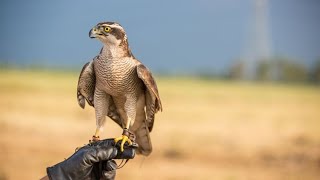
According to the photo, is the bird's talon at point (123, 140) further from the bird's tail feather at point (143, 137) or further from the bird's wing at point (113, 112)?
the bird's tail feather at point (143, 137)

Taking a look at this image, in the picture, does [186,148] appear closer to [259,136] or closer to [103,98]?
[259,136]

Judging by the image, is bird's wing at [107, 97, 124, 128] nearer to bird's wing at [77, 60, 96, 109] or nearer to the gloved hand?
bird's wing at [77, 60, 96, 109]

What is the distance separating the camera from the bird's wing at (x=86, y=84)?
6996 millimetres

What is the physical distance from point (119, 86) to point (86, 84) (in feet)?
1.18

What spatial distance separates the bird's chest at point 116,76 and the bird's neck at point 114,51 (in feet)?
0.17

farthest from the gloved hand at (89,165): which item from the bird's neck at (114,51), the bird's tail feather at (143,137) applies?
the bird's tail feather at (143,137)

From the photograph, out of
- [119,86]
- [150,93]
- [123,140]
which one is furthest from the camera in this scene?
[150,93]

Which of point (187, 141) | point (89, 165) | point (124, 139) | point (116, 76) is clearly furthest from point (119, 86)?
point (187, 141)

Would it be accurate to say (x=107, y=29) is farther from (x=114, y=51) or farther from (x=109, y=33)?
(x=114, y=51)

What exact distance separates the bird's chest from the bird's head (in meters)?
0.18

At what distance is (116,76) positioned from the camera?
6.82 meters

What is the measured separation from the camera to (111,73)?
6.79 metres

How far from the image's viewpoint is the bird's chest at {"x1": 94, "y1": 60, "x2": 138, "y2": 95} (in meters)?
6.80

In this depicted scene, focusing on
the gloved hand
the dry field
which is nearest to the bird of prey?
the gloved hand
